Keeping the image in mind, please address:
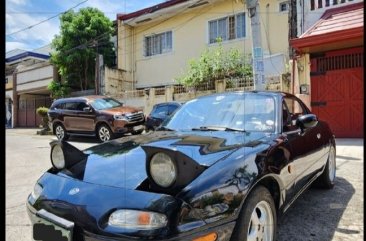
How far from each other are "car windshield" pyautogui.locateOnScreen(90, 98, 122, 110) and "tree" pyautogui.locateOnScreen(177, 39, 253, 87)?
2.26 m

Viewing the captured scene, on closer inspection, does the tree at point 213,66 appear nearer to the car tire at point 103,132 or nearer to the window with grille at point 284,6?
the window with grille at point 284,6

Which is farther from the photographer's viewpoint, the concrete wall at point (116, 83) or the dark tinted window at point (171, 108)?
the concrete wall at point (116, 83)

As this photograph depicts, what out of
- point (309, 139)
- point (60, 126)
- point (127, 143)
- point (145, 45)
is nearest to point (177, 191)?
point (127, 143)

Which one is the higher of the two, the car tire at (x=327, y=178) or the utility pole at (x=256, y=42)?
the utility pole at (x=256, y=42)

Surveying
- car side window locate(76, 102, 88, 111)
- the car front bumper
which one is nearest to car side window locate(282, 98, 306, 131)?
the car front bumper

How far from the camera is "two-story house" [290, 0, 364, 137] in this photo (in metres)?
8.39

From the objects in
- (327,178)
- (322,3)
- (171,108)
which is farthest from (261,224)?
(322,3)

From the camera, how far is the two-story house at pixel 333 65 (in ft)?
27.5

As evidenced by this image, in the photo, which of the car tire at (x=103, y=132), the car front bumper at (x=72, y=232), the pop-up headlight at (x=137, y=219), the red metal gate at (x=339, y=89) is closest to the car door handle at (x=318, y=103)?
the red metal gate at (x=339, y=89)

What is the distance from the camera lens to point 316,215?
329 cm

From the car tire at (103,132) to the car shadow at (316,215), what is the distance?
23.1 feet

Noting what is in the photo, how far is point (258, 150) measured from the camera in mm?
2406
